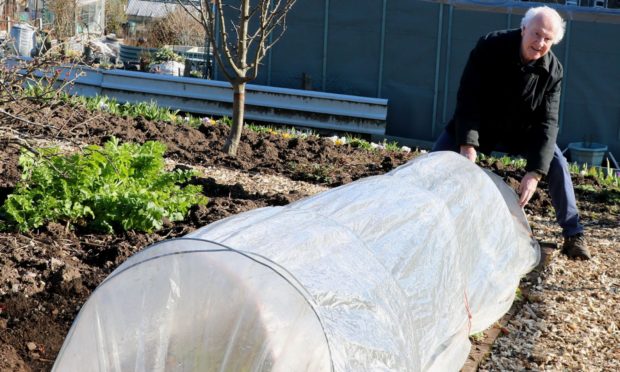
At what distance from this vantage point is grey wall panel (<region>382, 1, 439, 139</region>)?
1595cm

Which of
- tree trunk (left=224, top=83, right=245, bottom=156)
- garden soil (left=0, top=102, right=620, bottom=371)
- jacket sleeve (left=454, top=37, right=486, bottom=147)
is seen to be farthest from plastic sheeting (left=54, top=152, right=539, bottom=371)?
tree trunk (left=224, top=83, right=245, bottom=156)

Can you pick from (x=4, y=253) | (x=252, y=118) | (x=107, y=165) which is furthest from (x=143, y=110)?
(x=4, y=253)

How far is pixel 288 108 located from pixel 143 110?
13.8ft

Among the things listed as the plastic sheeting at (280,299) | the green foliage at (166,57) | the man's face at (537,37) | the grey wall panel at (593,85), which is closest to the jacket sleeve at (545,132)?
the man's face at (537,37)

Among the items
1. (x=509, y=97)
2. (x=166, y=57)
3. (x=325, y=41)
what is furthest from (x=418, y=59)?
(x=166, y=57)

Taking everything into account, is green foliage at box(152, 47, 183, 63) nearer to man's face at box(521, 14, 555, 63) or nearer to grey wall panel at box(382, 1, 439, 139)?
grey wall panel at box(382, 1, 439, 139)

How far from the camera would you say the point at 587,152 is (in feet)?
47.8

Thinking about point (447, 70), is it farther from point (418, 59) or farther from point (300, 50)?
point (300, 50)

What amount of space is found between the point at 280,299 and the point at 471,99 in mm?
3591

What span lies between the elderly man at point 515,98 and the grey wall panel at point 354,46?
32.4 ft

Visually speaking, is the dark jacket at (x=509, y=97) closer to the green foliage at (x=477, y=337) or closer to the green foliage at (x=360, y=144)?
the green foliage at (x=477, y=337)

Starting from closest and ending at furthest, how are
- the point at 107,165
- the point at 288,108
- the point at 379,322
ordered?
1. the point at 379,322
2. the point at 107,165
3. the point at 288,108

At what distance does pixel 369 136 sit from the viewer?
1559 cm

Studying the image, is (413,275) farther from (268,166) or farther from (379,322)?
(268,166)
